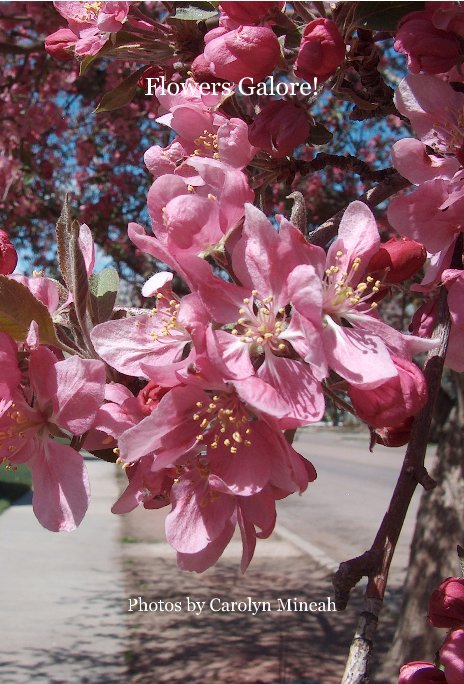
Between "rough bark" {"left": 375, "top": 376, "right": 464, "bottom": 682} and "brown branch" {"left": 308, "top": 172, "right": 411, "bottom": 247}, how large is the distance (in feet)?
12.4

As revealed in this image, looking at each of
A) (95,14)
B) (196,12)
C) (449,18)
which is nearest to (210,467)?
(449,18)

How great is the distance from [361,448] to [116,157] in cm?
1958

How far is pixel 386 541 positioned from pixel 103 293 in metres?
0.53

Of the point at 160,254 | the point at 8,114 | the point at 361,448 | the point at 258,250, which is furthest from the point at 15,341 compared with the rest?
the point at 361,448

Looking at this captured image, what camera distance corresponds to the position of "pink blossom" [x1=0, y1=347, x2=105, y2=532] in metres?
0.90

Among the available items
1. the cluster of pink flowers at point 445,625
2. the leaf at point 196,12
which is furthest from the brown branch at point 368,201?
the cluster of pink flowers at point 445,625

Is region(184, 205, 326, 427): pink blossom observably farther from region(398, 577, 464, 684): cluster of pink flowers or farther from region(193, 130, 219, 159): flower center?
region(398, 577, 464, 684): cluster of pink flowers

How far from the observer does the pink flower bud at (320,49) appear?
3.16 ft

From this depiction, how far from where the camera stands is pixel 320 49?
97 centimetres

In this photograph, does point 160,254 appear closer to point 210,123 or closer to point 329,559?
point 210,123

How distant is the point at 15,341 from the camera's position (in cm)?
93

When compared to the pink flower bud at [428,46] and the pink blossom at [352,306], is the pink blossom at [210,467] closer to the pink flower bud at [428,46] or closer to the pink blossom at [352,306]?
the pink blossom at [352,306]

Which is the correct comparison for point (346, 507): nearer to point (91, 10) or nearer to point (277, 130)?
point (91, 10)

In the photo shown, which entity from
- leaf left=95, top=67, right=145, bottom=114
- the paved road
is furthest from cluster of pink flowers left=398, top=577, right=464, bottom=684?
the paved road
